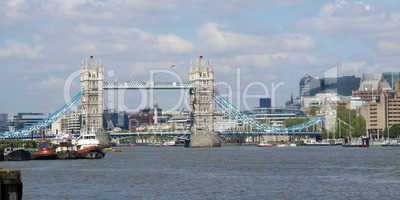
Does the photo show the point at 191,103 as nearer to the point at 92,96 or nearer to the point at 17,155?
the point at 92,96

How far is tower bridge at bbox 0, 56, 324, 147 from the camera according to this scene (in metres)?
170

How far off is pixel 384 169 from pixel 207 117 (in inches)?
4073

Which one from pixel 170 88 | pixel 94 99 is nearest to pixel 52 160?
pixel 170 88

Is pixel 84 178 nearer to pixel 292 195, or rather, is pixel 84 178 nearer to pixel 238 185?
pixel 238 185

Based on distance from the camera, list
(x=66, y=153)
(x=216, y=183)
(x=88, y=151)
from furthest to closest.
A: (x=88, y=151) < (x=66, y=153) < (x=216, y=183)

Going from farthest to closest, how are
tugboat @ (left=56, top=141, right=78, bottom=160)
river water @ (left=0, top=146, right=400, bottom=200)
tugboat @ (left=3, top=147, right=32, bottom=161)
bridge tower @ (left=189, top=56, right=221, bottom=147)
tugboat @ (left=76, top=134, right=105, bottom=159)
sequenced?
bridge tower @ (left=189, top=56, right=221, bottom=147) → tugboat @ (left=76, top=134, right=105, bottom=159) → tugboat @ (left=56, top=141, right=78, bottom=160) → tugboat @ (left=3, top=147, right=32, bottom=161) → river water @ (left=0, top=146, right=400, bottom=200)

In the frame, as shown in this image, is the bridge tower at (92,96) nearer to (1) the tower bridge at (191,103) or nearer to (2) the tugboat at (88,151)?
(1) the tower bridge at (191,103)

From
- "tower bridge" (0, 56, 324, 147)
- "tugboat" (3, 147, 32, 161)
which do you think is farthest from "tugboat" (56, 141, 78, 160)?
"tower bridge" (0, 56, 324, 147)

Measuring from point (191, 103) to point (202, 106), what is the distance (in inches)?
141

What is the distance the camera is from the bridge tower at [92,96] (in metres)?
179

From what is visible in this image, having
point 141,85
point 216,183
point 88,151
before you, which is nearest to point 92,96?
point 141,85

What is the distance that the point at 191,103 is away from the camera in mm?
179625

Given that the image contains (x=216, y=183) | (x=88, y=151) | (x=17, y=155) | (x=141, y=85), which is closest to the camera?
(x=216, y=183)

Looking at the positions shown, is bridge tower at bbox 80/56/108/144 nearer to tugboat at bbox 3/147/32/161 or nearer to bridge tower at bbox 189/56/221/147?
bridge tower at bbox 189/56/221/147
